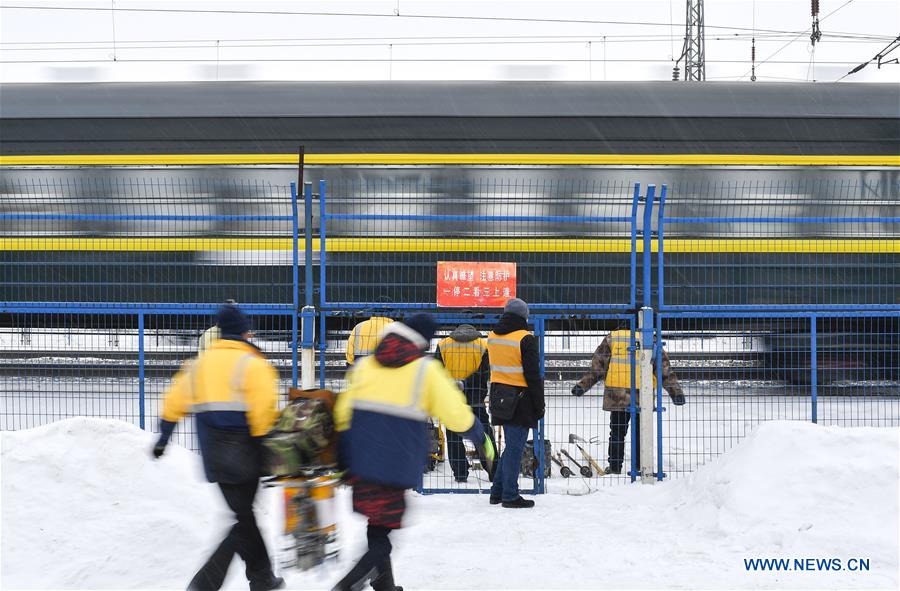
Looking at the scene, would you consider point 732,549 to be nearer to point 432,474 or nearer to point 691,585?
point 691,585

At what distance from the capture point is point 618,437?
6.29 m

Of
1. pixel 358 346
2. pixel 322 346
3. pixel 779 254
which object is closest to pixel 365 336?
pixel 358 346

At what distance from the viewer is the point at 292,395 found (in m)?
3.44

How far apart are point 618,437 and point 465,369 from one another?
1492 millimetres

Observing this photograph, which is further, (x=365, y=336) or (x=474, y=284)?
(x=474, y=284)

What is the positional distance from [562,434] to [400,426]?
15.5 ft

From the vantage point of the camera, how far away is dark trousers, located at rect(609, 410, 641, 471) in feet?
20.1

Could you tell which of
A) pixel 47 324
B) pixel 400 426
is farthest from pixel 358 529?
pixel 47 324

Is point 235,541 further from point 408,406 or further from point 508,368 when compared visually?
point 508,368

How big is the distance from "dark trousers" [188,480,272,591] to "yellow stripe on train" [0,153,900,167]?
5.77 metres

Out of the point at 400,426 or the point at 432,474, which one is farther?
the point at 432,474

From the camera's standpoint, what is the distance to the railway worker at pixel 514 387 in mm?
5035

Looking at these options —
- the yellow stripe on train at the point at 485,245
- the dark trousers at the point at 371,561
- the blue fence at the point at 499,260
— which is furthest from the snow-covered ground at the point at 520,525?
the yellow stripe on train at the point at 485,245

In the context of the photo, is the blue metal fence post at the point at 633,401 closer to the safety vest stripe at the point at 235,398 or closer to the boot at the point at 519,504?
the boot at the point at 519,504
